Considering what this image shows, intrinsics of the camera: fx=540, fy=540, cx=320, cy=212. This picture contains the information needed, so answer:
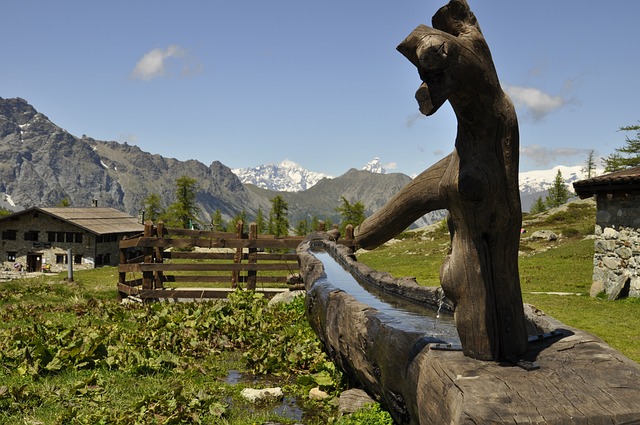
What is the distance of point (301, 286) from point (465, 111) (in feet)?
33.6

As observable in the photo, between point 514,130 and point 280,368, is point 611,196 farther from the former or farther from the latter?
point 514,130

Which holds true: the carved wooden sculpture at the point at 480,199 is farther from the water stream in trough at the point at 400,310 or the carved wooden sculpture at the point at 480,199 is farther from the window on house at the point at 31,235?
the window on house at the point at 31,235

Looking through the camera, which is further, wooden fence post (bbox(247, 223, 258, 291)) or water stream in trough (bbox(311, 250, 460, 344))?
wooden fence post (bbox(247, 223, 258, 291))

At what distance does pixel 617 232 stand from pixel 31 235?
170ft

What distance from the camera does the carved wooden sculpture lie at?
11.5 ft

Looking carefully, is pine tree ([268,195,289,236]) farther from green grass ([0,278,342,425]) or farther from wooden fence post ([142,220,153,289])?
green grass ([0,278,342,425])

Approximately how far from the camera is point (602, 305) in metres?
13.8

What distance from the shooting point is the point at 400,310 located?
292 inches

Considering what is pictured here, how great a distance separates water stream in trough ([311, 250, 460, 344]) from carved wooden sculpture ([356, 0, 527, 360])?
80cm

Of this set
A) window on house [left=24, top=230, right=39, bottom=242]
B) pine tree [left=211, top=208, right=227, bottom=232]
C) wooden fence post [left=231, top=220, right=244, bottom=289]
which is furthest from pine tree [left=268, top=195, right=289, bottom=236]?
wooden fence post [left=231, top=220, right=244, bottom=289]

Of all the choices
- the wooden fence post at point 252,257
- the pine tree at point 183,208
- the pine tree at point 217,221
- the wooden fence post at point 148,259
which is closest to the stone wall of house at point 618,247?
the wooden fence post at point 252,257

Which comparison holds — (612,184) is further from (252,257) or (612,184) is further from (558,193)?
(558,193)

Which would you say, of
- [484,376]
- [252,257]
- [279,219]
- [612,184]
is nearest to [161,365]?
[484,376]

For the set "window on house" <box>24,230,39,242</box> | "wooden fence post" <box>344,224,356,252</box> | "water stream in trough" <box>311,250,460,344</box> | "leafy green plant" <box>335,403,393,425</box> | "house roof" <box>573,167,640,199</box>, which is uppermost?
"house roof" <box>573,167,640,199</box>
